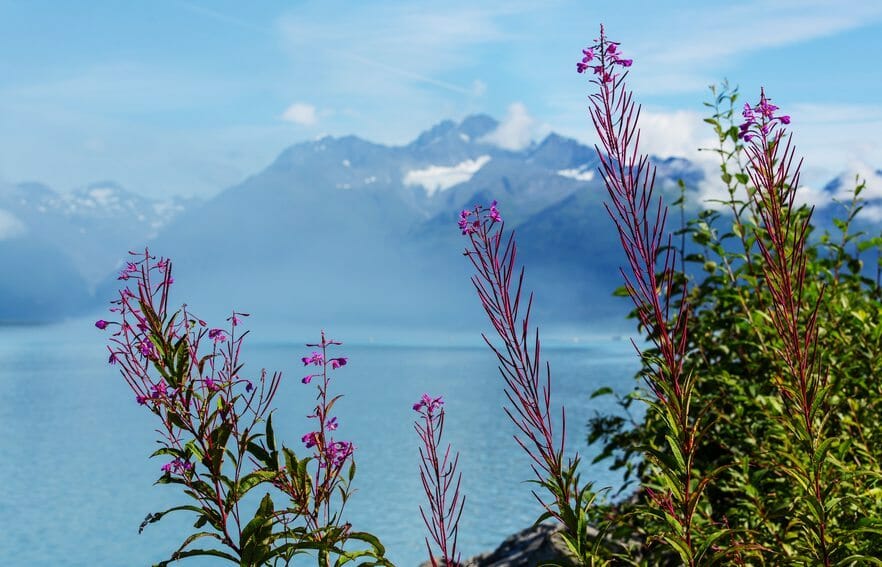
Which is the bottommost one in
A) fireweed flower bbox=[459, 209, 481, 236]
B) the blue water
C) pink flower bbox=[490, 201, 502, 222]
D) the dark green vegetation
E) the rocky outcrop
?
the blue water

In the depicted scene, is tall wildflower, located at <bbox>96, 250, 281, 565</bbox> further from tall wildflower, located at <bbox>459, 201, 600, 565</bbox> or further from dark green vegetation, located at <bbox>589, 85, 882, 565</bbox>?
dark green vegetation, located at <bbox>589, 85, 882, 565</bbox>

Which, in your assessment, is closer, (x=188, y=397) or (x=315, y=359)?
(x=188, y=397)

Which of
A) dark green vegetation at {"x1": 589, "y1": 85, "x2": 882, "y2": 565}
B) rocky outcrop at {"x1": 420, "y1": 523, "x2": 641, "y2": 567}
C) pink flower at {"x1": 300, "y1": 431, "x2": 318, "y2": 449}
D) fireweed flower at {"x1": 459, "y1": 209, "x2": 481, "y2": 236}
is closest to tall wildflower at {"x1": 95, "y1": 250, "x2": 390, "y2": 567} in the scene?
pink flower at {"x1": 300, "y1": 431, "x2": 318, "y2": 449}

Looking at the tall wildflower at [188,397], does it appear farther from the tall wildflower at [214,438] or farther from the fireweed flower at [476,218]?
the fireweed flower at [476,218]

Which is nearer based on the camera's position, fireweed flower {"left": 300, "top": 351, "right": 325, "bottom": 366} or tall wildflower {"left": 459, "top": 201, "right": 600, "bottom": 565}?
tall wildflower {"left": 459, "top": 201, "right": 600, "bottom": 565}

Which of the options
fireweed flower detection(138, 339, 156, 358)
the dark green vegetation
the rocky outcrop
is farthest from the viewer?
the rocky outcrop

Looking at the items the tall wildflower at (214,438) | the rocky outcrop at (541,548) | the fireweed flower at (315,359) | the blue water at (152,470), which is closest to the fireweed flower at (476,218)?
the tall wildflower at (214,438)

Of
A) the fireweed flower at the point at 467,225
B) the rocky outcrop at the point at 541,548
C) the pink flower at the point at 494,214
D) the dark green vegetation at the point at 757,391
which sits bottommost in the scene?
the rocky outcrop at the point at 541,548

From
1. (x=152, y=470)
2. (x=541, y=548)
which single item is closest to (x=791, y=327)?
(x=541, y=548)

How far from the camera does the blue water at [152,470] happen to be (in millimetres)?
23250

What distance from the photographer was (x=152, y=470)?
35469mm

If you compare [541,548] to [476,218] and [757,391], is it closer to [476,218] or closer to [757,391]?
[757,391]

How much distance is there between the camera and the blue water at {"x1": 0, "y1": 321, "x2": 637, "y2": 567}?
915 inches

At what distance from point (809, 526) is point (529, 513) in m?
23.5
